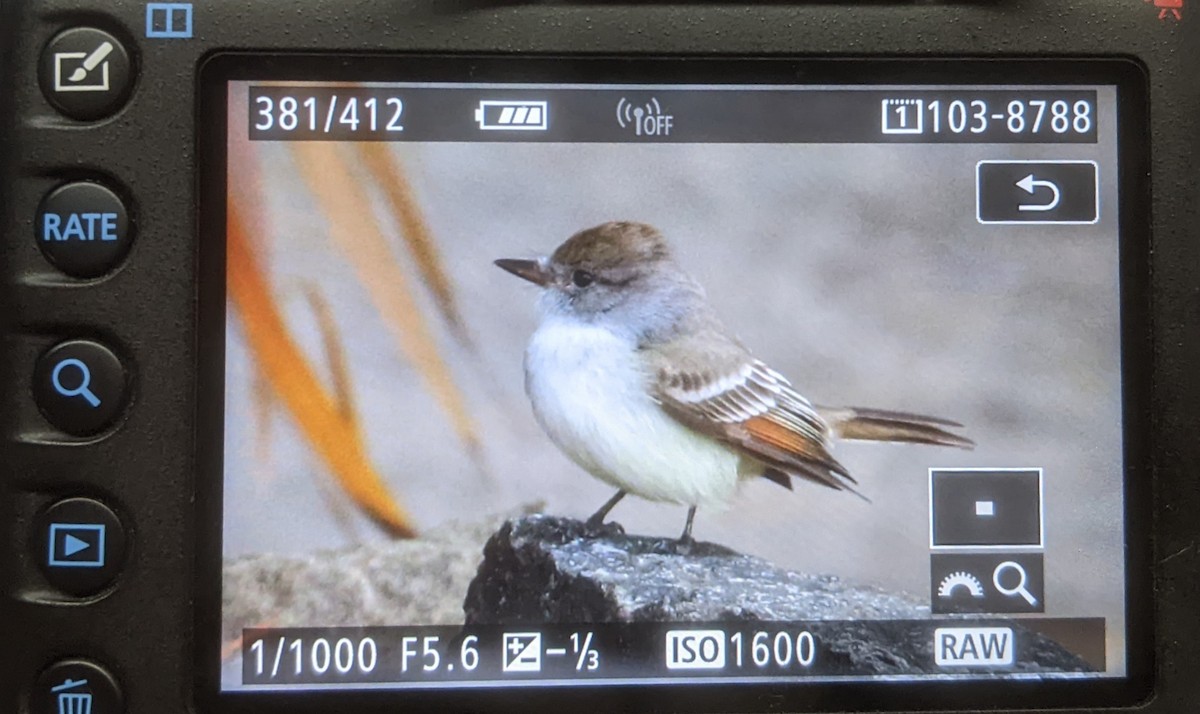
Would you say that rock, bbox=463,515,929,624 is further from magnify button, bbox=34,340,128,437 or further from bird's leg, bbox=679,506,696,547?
magnify button, bbox=34,340,128,437

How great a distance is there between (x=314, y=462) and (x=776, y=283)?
0.22 metres

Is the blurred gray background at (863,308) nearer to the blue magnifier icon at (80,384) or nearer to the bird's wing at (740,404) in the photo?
the bird's wing at (740,404)

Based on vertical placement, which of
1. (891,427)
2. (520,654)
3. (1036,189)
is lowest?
(520,654)

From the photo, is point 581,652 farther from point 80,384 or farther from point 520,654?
point 80,384

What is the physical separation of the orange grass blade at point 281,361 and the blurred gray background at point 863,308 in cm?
6

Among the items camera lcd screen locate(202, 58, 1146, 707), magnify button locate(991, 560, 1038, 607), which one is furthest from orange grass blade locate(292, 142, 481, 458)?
magnify button locate(991, 560, 1038, 607)

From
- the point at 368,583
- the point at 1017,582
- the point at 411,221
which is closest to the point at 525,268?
the point at 411,221

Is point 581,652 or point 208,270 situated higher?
point 208,270

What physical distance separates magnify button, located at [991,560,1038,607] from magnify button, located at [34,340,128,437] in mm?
400

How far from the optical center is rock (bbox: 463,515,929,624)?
19.4 inches

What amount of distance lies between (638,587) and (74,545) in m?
0.25

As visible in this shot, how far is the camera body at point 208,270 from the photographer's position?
472mm

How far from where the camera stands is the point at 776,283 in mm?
499

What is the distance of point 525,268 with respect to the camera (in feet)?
1.63
